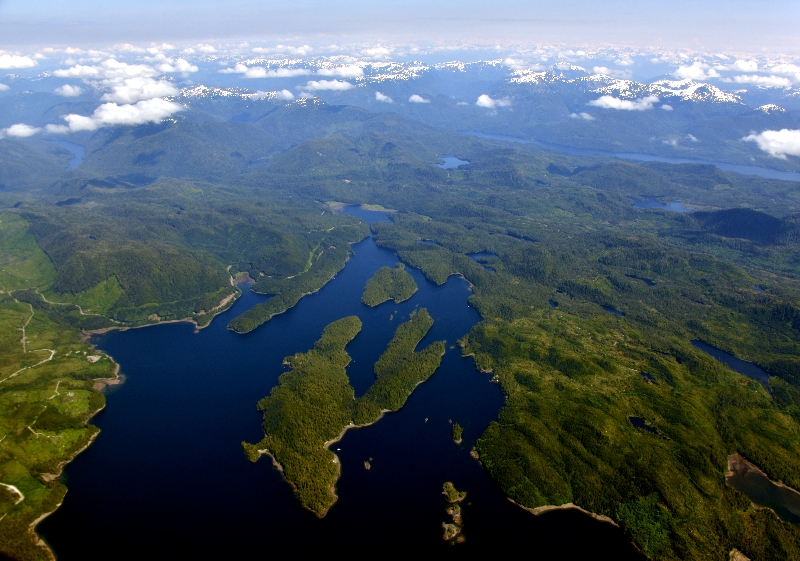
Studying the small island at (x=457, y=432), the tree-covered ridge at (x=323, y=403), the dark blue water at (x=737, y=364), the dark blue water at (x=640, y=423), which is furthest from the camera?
the dark blue water at (x=737, y=364)

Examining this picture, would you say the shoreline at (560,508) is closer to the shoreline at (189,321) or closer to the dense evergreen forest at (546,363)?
the dense evergreen forest at (546,363)

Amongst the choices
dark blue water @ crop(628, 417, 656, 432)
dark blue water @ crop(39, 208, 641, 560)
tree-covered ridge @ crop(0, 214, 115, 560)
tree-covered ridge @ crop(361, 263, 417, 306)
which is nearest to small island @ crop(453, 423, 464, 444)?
dark blue water @ crop(39, 208, 641, 560)

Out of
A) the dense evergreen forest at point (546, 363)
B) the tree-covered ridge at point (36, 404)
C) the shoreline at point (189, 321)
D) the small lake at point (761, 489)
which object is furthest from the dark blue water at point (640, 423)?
the shoreline at point (189, 321)

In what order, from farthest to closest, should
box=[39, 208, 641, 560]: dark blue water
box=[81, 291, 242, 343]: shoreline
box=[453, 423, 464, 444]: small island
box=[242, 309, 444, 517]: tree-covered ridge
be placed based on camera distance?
box=[81, 291, 242, 343]: shoreline, box=[453, 423, 464, 444]: small island, box=[242, 309, 444, 517]: tree-covered ridge, box=[39, 208, 641, 560]: dark blue water

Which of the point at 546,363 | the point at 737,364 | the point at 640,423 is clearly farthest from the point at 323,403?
the point at 737,364

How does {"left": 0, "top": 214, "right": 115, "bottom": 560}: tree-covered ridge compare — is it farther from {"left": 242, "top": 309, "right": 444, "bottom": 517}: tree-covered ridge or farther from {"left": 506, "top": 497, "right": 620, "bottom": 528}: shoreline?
{"left": 506, "top": 497, "right": 620, "bottom": 528}: shoreline

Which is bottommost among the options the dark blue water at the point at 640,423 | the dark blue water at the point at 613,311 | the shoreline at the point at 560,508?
the dark blue water at the point at 613,311
